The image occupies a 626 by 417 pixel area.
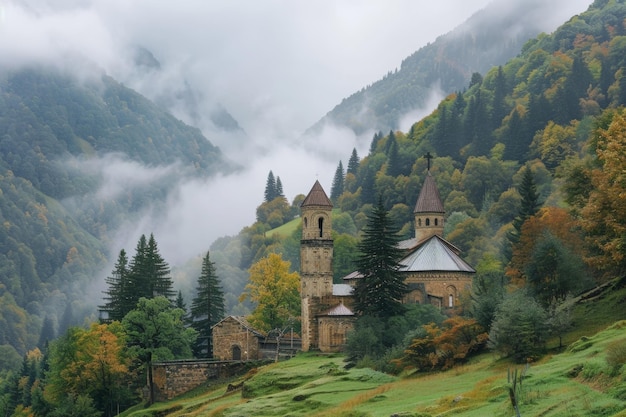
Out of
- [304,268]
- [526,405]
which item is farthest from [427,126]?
[526,405]

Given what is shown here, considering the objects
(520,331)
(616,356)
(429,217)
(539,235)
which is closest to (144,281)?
(429,217)

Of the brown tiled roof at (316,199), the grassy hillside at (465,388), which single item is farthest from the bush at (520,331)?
the brown tiled roof at (316,199)

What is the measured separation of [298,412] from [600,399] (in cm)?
1843

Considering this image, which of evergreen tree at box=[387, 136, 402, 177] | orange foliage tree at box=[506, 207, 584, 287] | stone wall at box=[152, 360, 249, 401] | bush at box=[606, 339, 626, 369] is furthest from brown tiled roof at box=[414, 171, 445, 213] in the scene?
evergreen tree at box=[387, 136, 402, 177]

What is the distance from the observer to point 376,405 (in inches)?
1697

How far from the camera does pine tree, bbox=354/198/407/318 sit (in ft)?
237

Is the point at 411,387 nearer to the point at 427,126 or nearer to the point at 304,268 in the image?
the point at 304,268

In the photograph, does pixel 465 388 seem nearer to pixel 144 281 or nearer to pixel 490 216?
pixel 144 281

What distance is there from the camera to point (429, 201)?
3782 inches

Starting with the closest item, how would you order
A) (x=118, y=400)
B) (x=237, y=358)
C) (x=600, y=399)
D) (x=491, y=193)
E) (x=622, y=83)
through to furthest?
(x=600, y=399) < (x=118, y=400) < (x=237, y=358) < (x=491, y=193) < (x=622, y=83)

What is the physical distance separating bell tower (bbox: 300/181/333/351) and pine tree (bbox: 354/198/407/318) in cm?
667

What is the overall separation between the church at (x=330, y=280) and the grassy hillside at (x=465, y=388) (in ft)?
23.0

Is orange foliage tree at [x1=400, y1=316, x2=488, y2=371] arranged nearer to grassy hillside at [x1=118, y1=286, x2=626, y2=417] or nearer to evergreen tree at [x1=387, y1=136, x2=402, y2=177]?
grassy hillside at [x1=118, y1=286, x2=626, y2=417]

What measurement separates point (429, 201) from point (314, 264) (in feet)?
59.6
